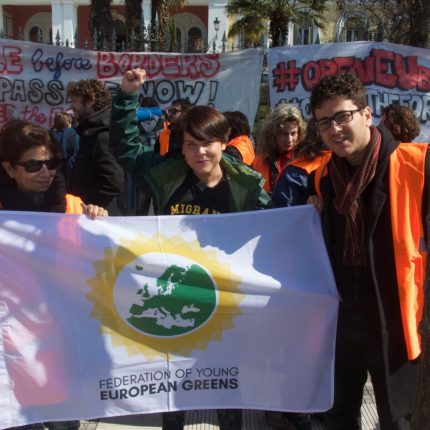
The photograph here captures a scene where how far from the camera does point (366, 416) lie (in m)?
3.27

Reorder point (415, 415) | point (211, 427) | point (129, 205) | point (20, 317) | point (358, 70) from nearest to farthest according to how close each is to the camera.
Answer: point (415, 415) → point (20, 317) → point (211, 427) → point (129, 205) → point (358, 70)

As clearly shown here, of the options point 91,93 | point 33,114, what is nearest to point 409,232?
point 91,93

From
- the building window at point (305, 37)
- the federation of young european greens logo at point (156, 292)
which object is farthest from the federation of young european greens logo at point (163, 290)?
the building window at point (305, 37)

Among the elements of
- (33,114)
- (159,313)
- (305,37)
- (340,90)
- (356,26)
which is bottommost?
(159,313)

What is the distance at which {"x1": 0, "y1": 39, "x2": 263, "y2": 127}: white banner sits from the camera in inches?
236

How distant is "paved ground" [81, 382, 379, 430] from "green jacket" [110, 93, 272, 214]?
133 cm

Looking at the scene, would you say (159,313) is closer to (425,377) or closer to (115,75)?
(425,377)

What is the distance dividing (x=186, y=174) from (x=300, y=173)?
592 mm

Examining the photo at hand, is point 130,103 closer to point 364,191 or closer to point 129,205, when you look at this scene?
point 364,191

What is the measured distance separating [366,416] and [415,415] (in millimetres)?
1549

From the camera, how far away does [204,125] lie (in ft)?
7.84

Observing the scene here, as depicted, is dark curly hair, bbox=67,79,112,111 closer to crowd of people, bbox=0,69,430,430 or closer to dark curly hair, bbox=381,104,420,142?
crowd of people, bbox=0,69,430,430

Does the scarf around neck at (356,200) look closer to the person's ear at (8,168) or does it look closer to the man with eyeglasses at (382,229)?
the man with eyeglasses at (382,229)

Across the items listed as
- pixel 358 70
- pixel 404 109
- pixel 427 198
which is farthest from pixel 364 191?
pixel 358 70
